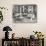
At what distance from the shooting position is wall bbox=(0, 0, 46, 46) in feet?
13.5

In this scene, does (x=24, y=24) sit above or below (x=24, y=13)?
below

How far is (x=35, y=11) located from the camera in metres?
4.13

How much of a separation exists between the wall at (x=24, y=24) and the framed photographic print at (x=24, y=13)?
9 cm

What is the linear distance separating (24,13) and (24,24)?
288mm

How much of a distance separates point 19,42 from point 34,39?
15.1 inches

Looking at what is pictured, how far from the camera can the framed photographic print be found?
413 cm

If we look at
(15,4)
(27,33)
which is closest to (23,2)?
(15,4)

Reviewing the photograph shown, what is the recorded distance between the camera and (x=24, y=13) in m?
4.15

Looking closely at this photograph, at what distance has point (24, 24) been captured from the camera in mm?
4156

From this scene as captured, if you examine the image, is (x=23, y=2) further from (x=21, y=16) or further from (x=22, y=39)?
(x=22, y=39)

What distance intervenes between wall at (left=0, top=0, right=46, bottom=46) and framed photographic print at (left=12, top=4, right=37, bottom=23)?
0.31 feet

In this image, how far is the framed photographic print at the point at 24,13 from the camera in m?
4.13

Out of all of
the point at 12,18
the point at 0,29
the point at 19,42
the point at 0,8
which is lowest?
the point at 19,42

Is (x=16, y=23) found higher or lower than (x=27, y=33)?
higher
